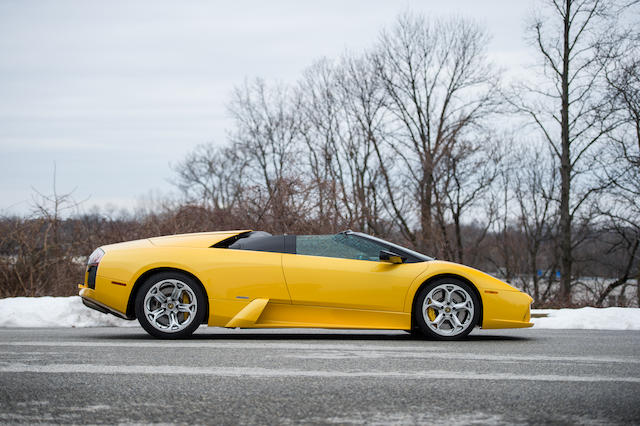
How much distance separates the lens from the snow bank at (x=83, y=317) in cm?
990

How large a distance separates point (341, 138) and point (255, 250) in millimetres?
30374

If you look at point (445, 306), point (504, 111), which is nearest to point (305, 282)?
point (445, 306)

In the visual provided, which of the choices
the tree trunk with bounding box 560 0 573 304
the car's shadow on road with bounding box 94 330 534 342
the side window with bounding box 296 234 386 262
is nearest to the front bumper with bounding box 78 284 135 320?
the car's shadow on road with bounding box 94 330 534 342

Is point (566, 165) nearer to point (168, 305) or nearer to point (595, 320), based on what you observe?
point (595, 320)

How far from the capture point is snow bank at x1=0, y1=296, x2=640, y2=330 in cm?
990

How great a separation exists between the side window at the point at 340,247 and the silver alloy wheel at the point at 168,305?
1309mm

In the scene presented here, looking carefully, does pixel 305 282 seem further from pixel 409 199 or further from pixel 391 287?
pixel 409 199

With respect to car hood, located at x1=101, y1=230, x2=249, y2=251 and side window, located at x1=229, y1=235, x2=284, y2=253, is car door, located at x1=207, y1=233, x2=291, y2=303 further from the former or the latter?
car hood, located at x1=101, y1=230, x2=249, y2=251

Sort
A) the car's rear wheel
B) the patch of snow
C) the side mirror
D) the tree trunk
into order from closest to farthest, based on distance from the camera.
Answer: the car's rear wheel → the side mirror → the patch of snow → the tree trunk

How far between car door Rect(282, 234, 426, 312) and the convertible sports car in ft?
0.04

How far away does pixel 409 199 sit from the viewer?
108 feet

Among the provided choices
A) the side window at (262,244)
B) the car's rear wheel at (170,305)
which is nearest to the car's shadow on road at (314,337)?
the car's rear wheel at (170,305)

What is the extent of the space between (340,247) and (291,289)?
763 millimetres

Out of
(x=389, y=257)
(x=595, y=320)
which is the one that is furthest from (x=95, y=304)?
(x=595, y=320)
